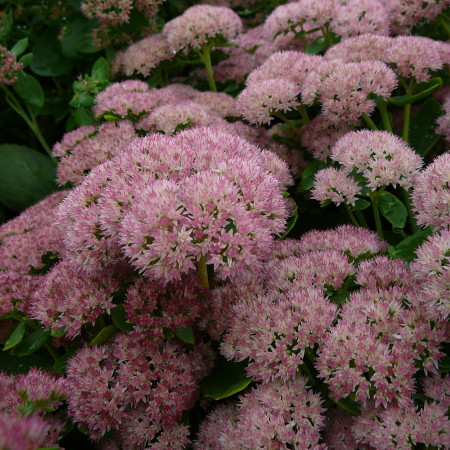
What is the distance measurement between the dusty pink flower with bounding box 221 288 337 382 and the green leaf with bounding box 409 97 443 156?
27.4 inches

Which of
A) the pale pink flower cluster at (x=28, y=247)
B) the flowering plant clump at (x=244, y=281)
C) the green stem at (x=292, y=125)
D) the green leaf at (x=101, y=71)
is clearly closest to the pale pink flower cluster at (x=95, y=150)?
the flowering plant clump at (x=244, y=281)

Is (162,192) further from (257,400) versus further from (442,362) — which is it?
(442,362)

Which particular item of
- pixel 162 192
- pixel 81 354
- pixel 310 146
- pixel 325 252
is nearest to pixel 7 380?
pixel 81 354

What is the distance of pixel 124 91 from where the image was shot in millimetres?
1550

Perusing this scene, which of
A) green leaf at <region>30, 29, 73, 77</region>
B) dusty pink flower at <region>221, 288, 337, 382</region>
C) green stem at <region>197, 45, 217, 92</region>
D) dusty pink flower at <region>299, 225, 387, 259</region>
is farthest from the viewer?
green leaf at <region>30, 29, 73, 77</region>

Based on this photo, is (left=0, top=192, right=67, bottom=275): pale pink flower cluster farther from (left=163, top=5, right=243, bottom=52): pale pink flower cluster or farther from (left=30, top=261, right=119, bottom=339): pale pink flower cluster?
(left=163, top=5, right=243, bottom=52): pale pink flower cluster

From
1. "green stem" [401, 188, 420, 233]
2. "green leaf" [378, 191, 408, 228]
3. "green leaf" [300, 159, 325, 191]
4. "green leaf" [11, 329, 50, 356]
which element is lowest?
"green stem" [401, 188, 420, 233]

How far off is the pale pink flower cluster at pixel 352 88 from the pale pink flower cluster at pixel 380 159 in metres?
0.12

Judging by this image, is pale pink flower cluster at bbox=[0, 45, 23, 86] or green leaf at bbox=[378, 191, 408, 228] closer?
green leaf at bbox=[378, 191, 408, 228]

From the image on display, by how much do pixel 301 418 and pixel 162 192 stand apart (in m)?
0.44

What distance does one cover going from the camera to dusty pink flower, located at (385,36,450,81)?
1308mm

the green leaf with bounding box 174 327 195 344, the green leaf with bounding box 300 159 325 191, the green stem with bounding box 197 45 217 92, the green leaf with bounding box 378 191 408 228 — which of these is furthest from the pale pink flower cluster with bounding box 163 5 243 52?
the green leaf with bounding box 174 327 195 344

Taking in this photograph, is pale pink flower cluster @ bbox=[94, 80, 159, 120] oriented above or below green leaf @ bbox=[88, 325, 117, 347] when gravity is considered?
above

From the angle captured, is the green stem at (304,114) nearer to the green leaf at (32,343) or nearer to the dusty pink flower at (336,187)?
the dusty pink flower at (336,187)
